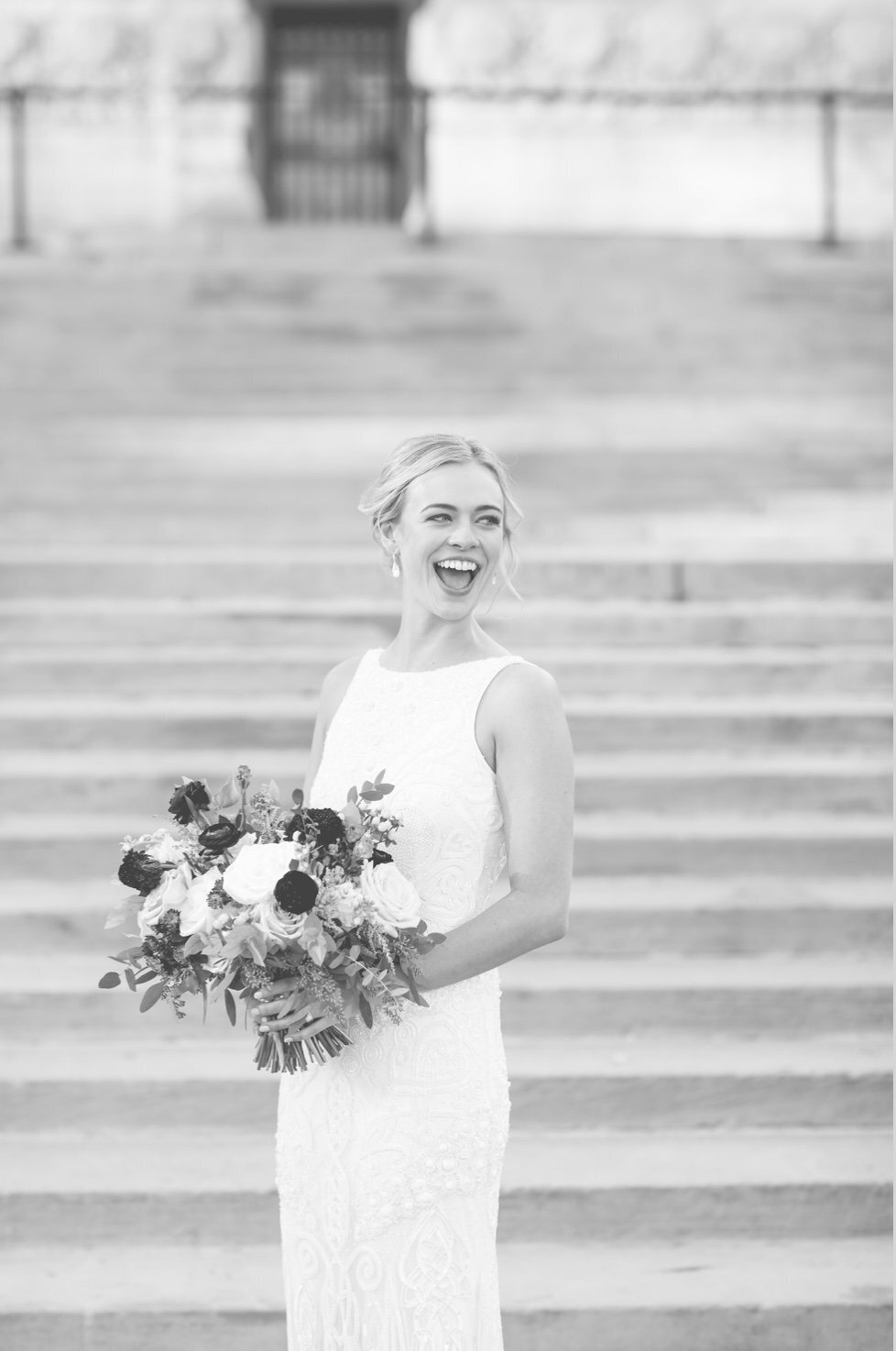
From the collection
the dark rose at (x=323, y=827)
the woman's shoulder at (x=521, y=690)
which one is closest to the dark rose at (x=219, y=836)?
the dark rose at (x=323, y=827)

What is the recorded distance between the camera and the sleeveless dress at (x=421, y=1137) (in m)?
2.37

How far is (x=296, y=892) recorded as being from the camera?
2.10 meters

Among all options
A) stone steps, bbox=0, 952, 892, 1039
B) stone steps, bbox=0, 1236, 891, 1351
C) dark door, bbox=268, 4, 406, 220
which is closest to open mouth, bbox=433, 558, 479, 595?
stone steps, bbox=0, 1236, 891, 1351

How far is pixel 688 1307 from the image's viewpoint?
11.8 feet

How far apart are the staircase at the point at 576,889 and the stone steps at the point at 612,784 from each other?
0.04ft

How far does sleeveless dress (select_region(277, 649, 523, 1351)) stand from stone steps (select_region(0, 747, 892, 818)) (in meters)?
2.94

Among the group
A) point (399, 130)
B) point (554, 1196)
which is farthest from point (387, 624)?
point (399, 130)

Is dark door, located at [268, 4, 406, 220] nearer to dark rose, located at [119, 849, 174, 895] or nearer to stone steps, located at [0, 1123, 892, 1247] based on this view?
stone steps, located at [0, 1123, 892, 1247]

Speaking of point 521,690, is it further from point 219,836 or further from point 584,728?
point 584,728

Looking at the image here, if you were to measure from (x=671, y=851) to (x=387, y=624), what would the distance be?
1.74 metres

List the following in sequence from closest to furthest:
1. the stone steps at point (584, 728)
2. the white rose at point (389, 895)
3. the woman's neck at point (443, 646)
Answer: the white rose at point (389, 895) < the woman's neck at point (443, 646) < the stone steps at point (584, 728)

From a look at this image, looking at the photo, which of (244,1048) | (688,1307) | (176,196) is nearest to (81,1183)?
(244,1048)

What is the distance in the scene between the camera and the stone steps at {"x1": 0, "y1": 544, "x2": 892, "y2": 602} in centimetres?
668

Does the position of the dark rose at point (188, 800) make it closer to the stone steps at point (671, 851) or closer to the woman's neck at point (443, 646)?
the woman's neck at point (443, 646)
